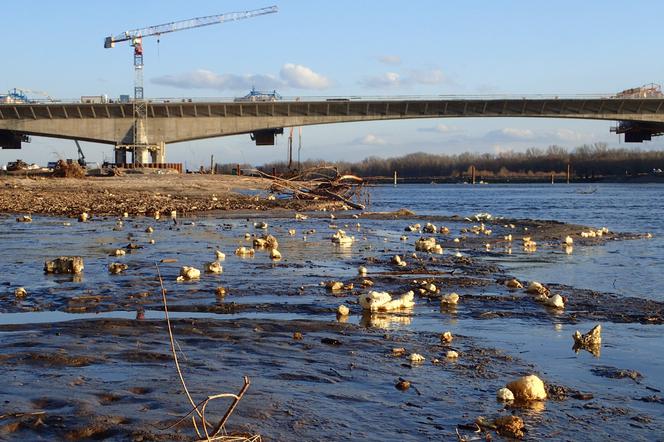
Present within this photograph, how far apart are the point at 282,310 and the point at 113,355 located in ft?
9.17

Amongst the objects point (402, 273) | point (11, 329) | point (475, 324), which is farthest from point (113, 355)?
point (402, 273)

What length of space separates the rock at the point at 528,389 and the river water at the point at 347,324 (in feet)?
0.49

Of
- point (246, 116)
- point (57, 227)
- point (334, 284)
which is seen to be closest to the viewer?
point (334, 284)

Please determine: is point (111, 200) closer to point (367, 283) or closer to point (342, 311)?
point (367, 283)

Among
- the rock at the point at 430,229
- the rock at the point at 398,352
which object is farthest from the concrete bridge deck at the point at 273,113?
the rock at the point at 398,352

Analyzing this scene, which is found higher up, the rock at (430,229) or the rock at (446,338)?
the rock at (446,338)

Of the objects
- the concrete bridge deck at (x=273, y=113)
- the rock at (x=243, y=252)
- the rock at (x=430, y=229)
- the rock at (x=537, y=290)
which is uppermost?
the concrete bridge deck at (x=273, y=113)

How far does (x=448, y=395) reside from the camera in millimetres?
5371

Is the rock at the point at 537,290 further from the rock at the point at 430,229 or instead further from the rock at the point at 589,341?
the rock at the point at 430,229

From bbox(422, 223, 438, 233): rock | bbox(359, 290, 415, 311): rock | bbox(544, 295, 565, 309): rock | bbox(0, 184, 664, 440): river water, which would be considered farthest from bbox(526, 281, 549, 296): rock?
bbox(422, 223, 438, 233): rock

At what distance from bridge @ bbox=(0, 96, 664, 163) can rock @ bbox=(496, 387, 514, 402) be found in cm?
7710

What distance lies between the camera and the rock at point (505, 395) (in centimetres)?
527

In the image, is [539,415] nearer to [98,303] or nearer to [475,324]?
[475,324]

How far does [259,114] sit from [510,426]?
260ft
